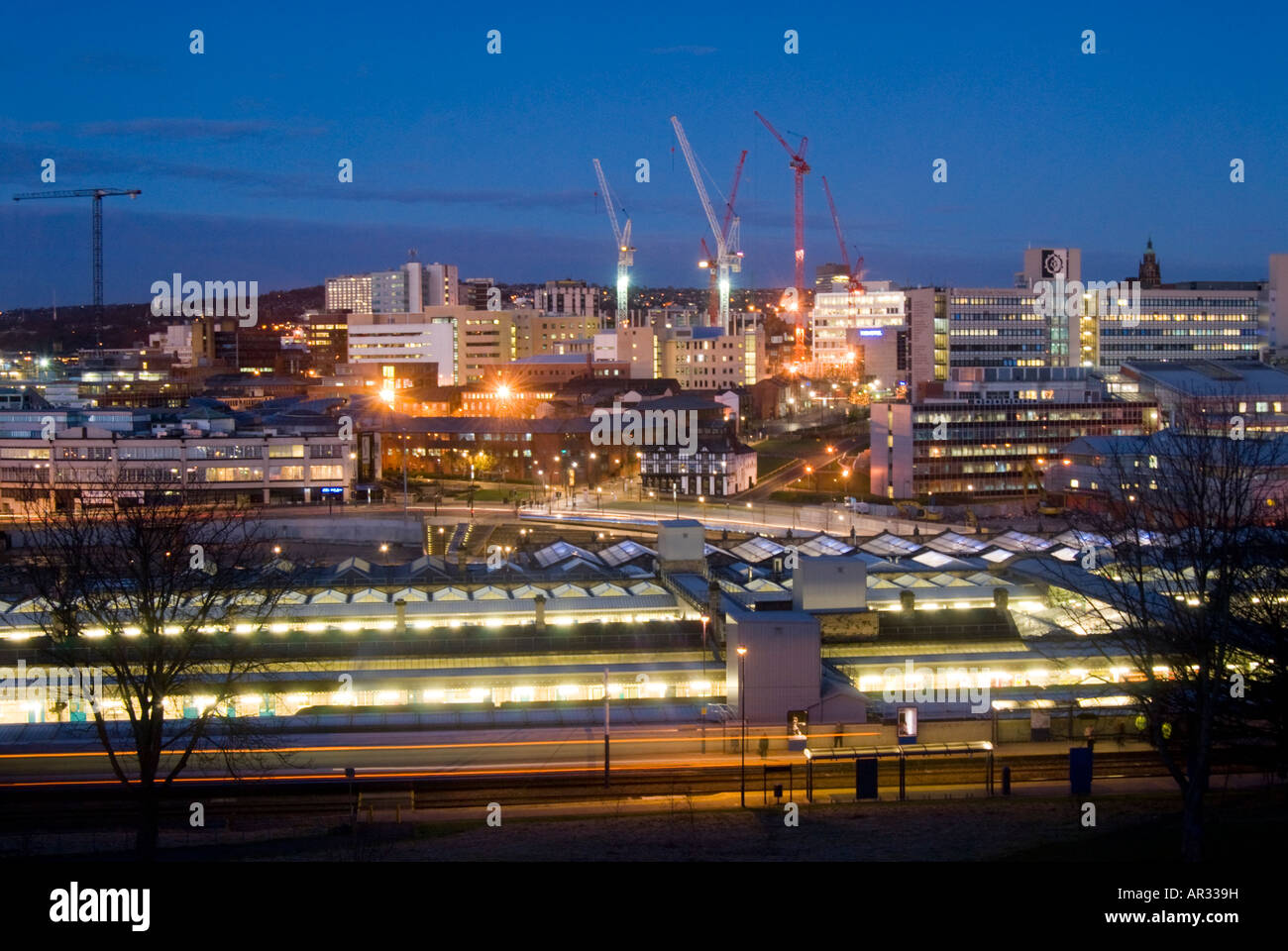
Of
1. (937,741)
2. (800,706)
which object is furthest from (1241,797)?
(800,706)

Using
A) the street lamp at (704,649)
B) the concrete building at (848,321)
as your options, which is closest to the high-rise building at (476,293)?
the concrete building at (848,321)

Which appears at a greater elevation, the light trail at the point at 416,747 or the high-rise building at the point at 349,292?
the high-rise building at the point at 349,292

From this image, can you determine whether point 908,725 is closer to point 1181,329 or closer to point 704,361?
point 1181,329

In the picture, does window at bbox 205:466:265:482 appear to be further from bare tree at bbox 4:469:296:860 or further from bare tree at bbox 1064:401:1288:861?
bare tree at bbox 1064:401:1288:861

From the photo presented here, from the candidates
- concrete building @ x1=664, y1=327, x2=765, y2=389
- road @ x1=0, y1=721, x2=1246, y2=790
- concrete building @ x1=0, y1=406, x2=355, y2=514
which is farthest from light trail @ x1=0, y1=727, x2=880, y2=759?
concrete building @ x1=664, y1=327, x2=765, y2=389

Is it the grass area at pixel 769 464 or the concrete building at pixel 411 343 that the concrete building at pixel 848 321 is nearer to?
the concrete building at pixel 411 343
